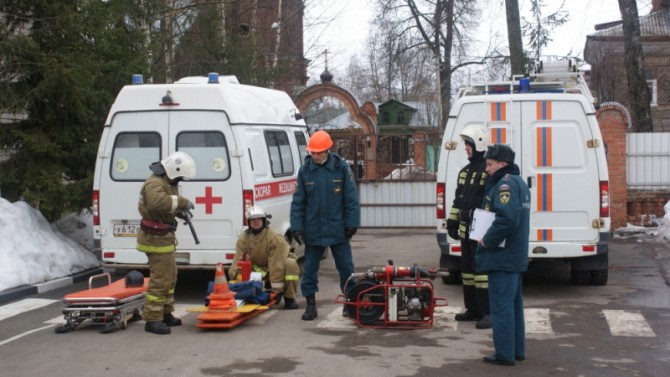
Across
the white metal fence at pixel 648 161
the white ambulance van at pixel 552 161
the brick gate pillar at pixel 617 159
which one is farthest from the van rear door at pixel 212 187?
the white metal fence at pixel 648 161

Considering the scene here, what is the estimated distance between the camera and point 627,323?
8398mm

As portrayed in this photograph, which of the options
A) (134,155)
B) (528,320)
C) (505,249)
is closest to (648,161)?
(528,320)

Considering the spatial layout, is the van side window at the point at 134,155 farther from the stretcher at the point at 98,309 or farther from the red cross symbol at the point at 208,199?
the stretcher at the point at 98,309

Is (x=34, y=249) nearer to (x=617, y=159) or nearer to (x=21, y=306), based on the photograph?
(x=21, y=306)

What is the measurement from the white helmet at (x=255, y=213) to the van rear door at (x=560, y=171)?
3153mm

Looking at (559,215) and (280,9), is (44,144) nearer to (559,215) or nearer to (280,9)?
(559,215)

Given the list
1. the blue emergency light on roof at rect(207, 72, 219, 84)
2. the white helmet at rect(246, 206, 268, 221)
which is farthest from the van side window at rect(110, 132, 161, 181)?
the white helmet at rect(246, 206, 268, 221)

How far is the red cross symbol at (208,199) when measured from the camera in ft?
32.4

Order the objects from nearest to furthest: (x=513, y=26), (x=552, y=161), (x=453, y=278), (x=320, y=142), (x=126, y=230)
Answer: (x=320, y=142) < (x=552, y=161) < (x=126, y=230) < (x=453, y=278) < (x=513, y=26)

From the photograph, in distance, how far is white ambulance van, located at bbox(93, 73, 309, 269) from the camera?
9.87 m

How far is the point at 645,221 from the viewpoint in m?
16.8

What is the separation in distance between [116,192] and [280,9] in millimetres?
19483

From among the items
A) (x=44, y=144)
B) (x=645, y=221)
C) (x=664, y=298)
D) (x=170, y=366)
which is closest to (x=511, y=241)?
(x=170, y=366)

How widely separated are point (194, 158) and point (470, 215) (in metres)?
3.50
